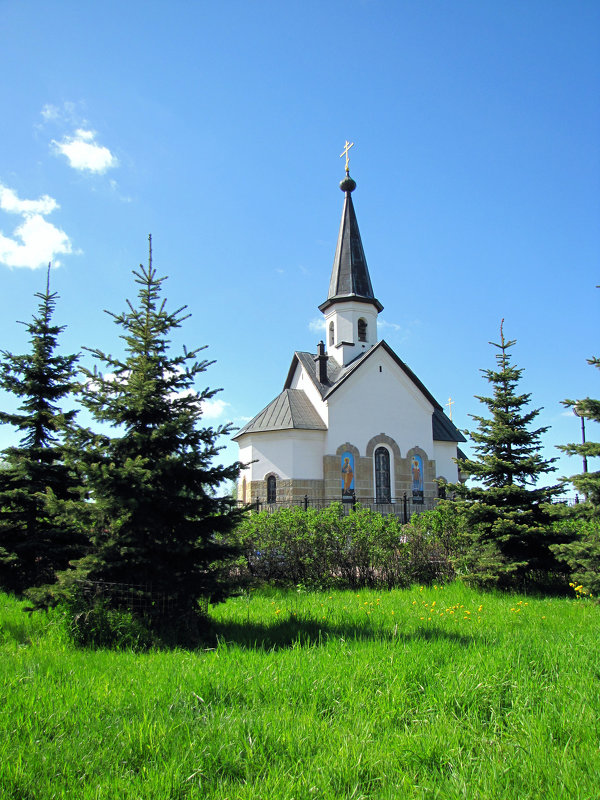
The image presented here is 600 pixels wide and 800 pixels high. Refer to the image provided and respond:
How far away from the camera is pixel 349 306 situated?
88.5 feet

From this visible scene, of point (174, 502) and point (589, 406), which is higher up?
point (589, 406)

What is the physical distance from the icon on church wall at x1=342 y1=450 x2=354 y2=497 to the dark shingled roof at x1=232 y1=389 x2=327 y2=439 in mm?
1533

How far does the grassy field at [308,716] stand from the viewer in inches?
115

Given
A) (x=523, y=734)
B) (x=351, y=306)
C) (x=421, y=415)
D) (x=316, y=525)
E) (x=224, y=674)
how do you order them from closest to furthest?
(x=523, y=734), (x=224, y=674), (x=316, y=525), (x=421, y=415), (x=351, y=306)

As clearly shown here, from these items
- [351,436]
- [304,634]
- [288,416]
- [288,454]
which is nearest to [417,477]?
[351,436]

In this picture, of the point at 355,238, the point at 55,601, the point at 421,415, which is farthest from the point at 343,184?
the point at 55,601

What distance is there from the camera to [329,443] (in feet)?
74.4

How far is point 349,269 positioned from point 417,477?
10954 millimetres

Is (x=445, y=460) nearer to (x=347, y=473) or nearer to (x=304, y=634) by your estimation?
(x=347, y=473)

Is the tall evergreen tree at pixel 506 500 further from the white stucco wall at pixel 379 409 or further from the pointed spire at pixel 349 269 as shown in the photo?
the pointed spire at pixel 349 269

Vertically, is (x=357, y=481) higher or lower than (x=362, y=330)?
lower

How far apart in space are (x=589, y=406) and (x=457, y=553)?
170 inches

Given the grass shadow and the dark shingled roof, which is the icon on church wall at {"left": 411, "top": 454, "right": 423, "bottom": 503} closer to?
the dark shingled roof

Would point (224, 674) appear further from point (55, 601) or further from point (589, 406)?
point (589, 406)
